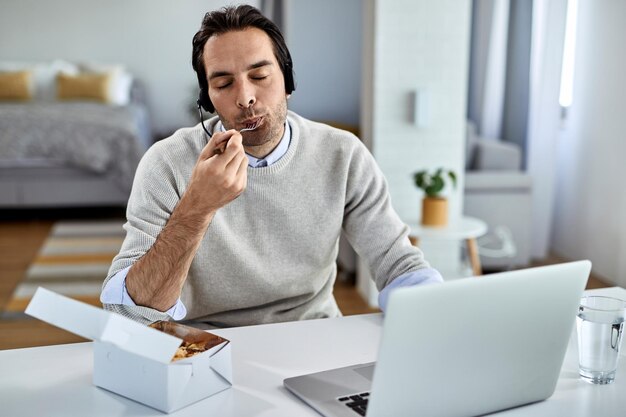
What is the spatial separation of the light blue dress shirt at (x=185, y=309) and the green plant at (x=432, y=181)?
1698 millimetres

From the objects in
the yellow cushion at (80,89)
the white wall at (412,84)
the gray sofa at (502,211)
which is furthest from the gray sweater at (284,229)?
the yellow cushion at (80,89)

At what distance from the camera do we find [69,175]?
5488 mm

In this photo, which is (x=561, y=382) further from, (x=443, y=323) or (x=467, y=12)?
(x=467, y=12)

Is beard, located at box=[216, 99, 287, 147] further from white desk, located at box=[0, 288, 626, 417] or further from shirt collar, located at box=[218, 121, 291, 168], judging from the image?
white desk, located at box=[0, 288, 626, 417]

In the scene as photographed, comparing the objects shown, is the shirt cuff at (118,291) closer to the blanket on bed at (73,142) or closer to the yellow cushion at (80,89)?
the blanket on bed at (73,142)

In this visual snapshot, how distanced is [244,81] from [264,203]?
0.81ft

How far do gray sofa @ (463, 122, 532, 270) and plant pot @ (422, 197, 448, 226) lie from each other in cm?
70

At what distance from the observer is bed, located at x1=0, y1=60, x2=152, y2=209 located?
5.45 m

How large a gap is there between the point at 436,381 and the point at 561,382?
292mm

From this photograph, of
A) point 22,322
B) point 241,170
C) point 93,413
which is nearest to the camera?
point 93,413

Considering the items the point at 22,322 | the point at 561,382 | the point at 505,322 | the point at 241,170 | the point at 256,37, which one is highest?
the point at 256,37

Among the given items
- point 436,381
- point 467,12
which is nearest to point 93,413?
point 436,381

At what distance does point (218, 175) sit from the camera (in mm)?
1310

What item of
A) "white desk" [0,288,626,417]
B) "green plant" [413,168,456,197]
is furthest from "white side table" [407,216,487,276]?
"white desk" [0,288,626,417]
